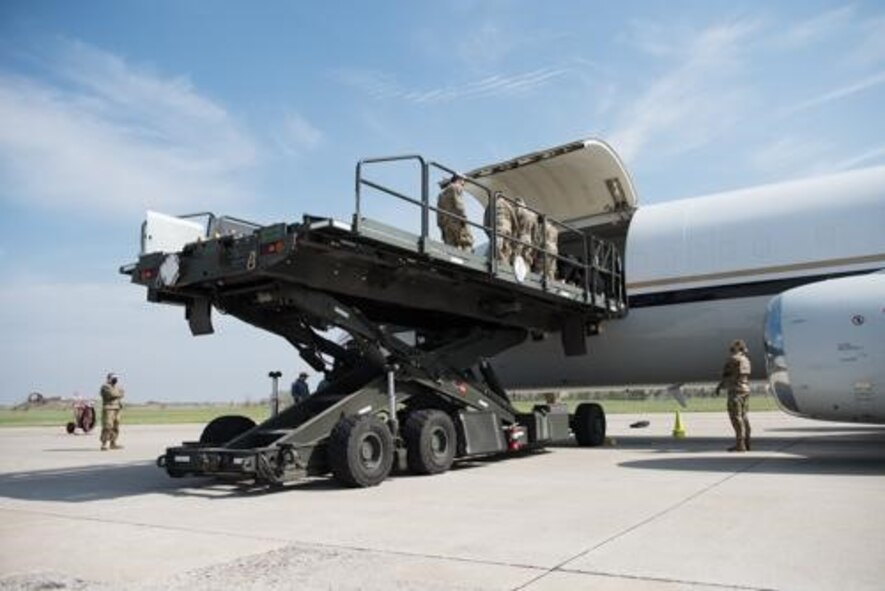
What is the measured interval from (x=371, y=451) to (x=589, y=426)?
6.22 m

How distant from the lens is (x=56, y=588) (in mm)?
4992

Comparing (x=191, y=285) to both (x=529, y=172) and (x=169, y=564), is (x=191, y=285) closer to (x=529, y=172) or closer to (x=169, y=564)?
(x=169, y=564)

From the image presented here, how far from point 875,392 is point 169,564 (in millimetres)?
8293

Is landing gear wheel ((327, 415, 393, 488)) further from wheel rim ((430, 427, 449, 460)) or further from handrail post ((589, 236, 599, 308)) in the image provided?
handrail post ((589, 236, 599, 308))

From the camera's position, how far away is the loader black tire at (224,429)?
11.3m

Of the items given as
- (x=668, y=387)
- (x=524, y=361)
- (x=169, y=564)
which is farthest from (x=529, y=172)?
(x=169, y=564)

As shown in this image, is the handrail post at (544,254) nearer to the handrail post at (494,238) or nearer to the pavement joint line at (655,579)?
the handrail post at (494,238)

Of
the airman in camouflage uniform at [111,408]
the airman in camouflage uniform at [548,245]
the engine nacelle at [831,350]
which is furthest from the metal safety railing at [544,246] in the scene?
the airman in camouflage uniform at [111,408]

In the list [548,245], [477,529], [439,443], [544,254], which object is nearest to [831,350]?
[544,254]

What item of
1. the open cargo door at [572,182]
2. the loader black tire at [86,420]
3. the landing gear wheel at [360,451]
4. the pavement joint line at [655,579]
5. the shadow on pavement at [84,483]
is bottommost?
the pavement joint line at [655,579]

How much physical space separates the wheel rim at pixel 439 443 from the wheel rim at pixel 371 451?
1.02 meters

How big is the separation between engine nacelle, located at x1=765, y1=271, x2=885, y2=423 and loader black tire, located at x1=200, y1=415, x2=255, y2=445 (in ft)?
23.7

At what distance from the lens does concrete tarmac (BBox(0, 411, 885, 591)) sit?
5.09 meters

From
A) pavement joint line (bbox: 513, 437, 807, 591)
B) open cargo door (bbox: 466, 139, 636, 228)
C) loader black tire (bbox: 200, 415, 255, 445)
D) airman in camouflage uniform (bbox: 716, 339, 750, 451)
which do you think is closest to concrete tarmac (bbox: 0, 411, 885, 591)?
pavement joint line (bbox: 513, 437, 807, 591)
